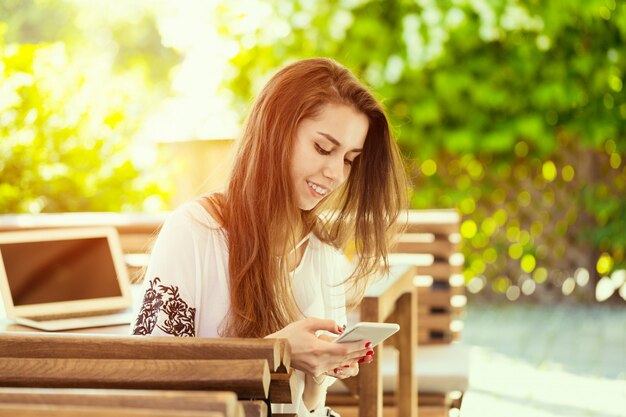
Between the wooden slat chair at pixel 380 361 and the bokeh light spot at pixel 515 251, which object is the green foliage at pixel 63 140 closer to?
the wooden slat chair at pixel 380 361

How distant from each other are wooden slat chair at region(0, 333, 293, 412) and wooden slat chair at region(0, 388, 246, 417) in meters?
0.09

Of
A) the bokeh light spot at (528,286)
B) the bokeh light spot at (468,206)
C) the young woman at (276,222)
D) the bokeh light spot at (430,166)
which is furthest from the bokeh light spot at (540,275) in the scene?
the young woman at (276,222)

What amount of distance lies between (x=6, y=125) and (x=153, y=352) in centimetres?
360

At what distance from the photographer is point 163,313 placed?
1718 mm

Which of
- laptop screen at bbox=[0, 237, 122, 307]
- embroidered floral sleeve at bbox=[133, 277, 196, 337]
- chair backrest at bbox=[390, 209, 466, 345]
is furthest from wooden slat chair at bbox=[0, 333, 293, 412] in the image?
chair backrest at bbox=[390, 209, 466, 345]

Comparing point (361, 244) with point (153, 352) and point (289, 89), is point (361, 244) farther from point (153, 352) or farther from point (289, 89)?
point (153, 352)

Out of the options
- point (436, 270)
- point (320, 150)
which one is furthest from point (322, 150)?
point (436, 270)

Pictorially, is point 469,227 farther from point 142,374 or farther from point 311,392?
point 142,374

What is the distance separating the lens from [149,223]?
3365 mm

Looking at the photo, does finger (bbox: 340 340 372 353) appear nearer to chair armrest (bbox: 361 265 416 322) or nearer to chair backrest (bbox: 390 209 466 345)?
chair armrest (bbox: 361 265 416 322)

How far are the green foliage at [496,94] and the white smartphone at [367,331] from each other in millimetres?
4277

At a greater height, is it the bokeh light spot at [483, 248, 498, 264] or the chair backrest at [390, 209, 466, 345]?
the chair backrest at [390, 209, 466, 345]

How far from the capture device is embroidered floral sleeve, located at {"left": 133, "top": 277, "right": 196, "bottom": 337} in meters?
1.71

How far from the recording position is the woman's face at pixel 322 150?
1.89 metres
